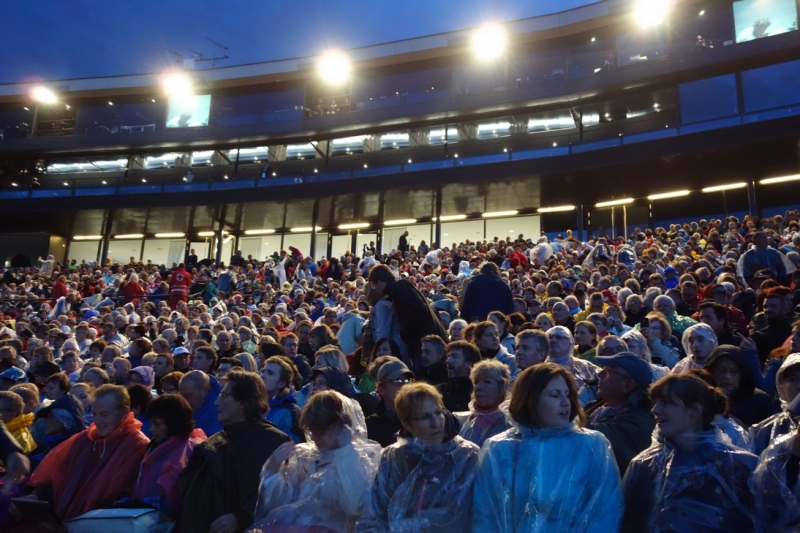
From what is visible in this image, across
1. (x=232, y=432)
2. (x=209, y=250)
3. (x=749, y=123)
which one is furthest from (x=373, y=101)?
(x=232, y=432)

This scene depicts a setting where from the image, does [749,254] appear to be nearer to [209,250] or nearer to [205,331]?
[205,331]

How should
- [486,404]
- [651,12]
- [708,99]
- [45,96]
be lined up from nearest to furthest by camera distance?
[486,404] → [708,99] → [651,12] → [45,96]

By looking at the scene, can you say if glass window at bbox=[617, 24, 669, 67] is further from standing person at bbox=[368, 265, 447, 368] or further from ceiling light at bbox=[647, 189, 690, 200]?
standing person at bbox=[368, 265, 447, 368]

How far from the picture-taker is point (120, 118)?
31.6 m

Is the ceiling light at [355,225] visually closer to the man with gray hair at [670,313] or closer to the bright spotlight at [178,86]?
the bright spotlight at [178,86]

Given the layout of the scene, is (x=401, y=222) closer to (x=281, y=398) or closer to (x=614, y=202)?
(x=614, y=202)

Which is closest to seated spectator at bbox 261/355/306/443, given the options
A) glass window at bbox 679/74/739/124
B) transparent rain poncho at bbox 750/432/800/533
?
transparent rain poncho at bbox 750/432/800/533

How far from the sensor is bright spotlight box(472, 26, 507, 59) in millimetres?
26191

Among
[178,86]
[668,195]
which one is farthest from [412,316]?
[178,86]

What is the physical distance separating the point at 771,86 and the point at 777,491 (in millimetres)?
21690

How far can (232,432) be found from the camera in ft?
14.6

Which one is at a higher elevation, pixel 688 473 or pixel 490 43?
pixel 490 43

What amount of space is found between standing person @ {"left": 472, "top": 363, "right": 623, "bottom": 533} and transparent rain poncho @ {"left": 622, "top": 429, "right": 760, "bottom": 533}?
7.6 inches

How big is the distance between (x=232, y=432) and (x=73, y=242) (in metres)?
31.8
